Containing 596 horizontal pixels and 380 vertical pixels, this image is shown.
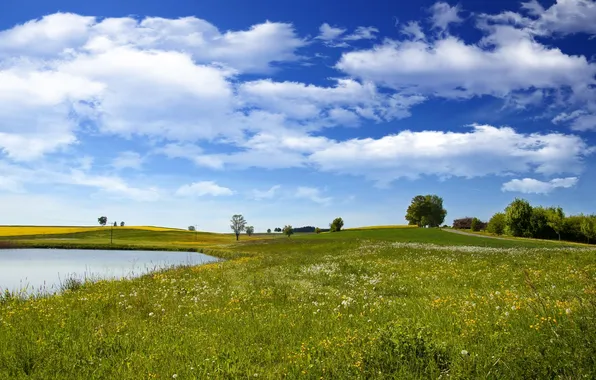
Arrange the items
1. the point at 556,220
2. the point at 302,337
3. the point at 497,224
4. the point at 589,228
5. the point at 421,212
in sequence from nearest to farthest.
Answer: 1. the point at 302,337
2. the point at 589,228
3. the point at 556,220
4. the point at 497,224
5. the point at 421,212

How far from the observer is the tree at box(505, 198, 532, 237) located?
89938mm

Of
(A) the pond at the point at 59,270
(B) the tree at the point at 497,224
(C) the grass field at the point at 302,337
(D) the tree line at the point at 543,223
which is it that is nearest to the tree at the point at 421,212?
(B) the tree at the point at 497,224

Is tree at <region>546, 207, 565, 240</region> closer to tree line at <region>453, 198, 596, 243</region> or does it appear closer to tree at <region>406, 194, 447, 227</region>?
tree line at <region>453, 198, 596, 243</region>

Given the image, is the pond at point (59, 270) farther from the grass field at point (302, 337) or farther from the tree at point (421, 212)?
the tree at point (421, 212)

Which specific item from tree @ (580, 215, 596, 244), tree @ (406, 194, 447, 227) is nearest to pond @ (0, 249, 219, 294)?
tree @ (580, 215, 596, 244)

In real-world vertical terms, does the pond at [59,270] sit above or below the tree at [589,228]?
below

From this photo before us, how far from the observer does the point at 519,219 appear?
9044cm

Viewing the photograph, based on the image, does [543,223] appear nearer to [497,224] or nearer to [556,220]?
[556,220]

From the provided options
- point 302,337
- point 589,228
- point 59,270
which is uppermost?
point 589,228

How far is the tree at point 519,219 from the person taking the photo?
89938 mm

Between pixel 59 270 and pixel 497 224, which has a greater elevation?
pixel 497 224

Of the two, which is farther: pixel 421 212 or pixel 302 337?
pixel 421 212

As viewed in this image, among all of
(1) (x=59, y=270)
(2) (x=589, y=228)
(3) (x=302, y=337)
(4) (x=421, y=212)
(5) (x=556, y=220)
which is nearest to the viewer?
(3) (x=302, y=337)

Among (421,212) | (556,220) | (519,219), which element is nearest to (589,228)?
(556,220)
